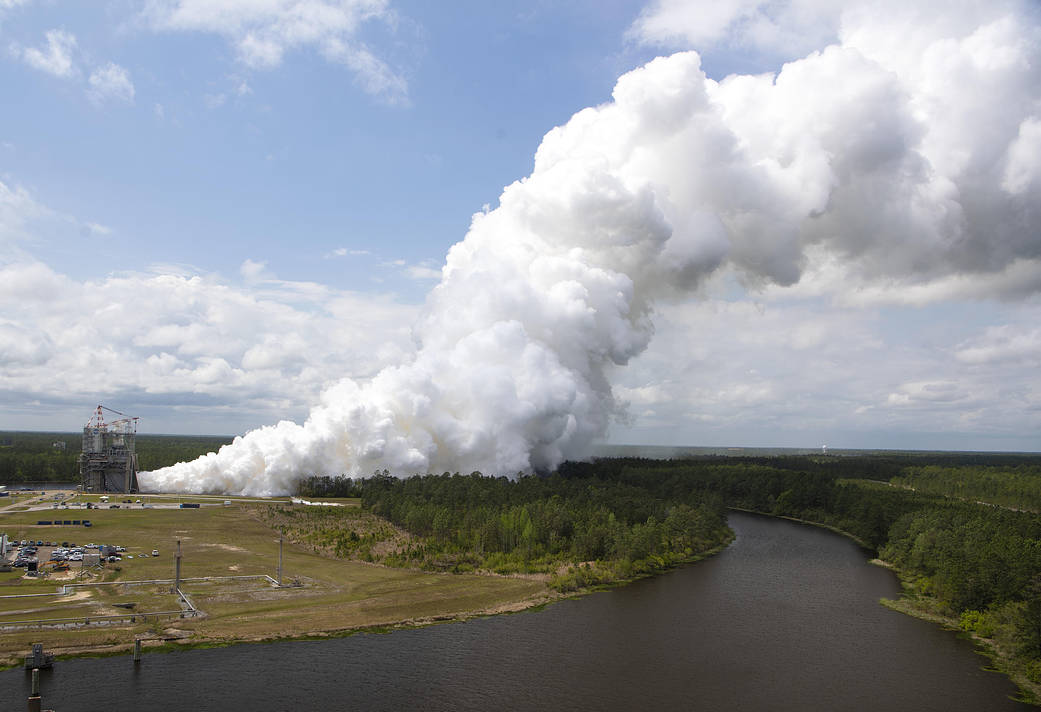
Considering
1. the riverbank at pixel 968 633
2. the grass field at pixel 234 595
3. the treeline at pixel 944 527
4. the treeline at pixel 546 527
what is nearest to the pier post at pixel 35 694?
the grass field at pixel 234 595

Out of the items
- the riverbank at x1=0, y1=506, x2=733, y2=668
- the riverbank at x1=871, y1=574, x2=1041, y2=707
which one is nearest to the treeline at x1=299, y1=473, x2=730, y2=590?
the riverbank at x1=0, y1=506, x2=733, y2=668

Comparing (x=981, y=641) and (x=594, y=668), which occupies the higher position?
(x=594, y=668)

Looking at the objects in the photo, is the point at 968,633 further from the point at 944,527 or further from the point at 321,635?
the point at 321,635

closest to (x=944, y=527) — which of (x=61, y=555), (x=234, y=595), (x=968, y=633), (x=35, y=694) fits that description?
(x=968, y=633)

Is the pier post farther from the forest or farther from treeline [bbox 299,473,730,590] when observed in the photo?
the forest

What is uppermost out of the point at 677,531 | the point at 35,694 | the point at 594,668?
the point at 677,531

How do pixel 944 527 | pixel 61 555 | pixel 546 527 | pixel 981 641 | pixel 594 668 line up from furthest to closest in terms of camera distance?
pixel 546 527
pixel 944 527
pixel 61 555
pixel 981 641
pixel 594 668

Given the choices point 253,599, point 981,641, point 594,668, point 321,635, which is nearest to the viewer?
point 594,668

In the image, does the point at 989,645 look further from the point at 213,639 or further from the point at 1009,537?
the point at 213,639
